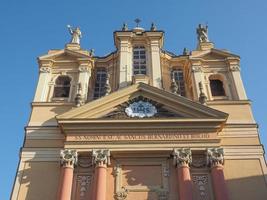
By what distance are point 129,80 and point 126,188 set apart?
6.81 meters

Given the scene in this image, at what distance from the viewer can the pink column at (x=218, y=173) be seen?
59.4 ft

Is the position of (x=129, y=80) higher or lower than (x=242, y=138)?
higher

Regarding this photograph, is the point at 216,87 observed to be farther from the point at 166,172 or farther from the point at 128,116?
the point at 166,172

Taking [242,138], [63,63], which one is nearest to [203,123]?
[242,138]

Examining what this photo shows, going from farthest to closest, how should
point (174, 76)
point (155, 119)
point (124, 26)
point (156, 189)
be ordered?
point (124, 26) < point (174, 76) < point (155, 119) < point (156, 189)

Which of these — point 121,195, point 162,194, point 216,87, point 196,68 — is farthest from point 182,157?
point 196,68

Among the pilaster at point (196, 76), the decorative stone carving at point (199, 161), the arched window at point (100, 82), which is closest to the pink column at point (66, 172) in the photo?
the decorative stone carving at point (199, 161)

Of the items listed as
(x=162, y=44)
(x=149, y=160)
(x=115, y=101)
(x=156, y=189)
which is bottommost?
(x=156, y=189)

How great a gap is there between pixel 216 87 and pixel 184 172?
6.94 meters

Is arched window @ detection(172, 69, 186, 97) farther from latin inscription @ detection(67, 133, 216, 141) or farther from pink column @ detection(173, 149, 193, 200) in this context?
pink column @ detection(173, 149, 193, 200)

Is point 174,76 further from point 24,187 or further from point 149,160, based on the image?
point 24,187

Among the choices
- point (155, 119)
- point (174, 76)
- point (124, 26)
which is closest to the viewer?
point (155, 119)

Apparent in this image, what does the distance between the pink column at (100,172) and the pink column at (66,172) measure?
0.97 m

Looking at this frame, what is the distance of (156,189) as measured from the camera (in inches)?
741
